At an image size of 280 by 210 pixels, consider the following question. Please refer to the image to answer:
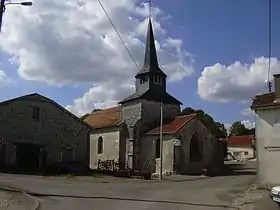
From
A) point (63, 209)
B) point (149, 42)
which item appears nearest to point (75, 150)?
point (149, 42)

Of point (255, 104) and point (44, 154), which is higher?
point (255, 104)

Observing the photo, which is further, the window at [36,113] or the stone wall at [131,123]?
the stone wall at [131,123]

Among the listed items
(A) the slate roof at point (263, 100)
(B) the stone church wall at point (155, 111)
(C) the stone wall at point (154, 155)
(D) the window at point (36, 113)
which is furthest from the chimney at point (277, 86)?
(B) the stone church wall at point (155, 111)

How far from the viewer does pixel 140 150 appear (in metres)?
53.1

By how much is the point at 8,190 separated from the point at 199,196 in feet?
29.9

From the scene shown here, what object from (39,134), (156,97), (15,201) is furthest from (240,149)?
(15,201)

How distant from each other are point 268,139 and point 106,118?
39.1 metres

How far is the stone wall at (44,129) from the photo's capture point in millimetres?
40875

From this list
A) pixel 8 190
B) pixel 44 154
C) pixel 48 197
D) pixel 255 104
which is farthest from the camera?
pixel 44 154

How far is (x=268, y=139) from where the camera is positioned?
24.3 metres

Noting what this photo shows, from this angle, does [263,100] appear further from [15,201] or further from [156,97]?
[156,97]

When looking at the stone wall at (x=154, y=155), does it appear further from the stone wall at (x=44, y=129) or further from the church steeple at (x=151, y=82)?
the stone wall at (x=44, y=129)

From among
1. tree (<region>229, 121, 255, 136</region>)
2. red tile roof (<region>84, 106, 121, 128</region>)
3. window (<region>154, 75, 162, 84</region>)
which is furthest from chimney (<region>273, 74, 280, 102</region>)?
tree (<region>229, 121, 255, 136</region>)

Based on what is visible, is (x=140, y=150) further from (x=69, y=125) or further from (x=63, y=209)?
(x=63, y=209)
